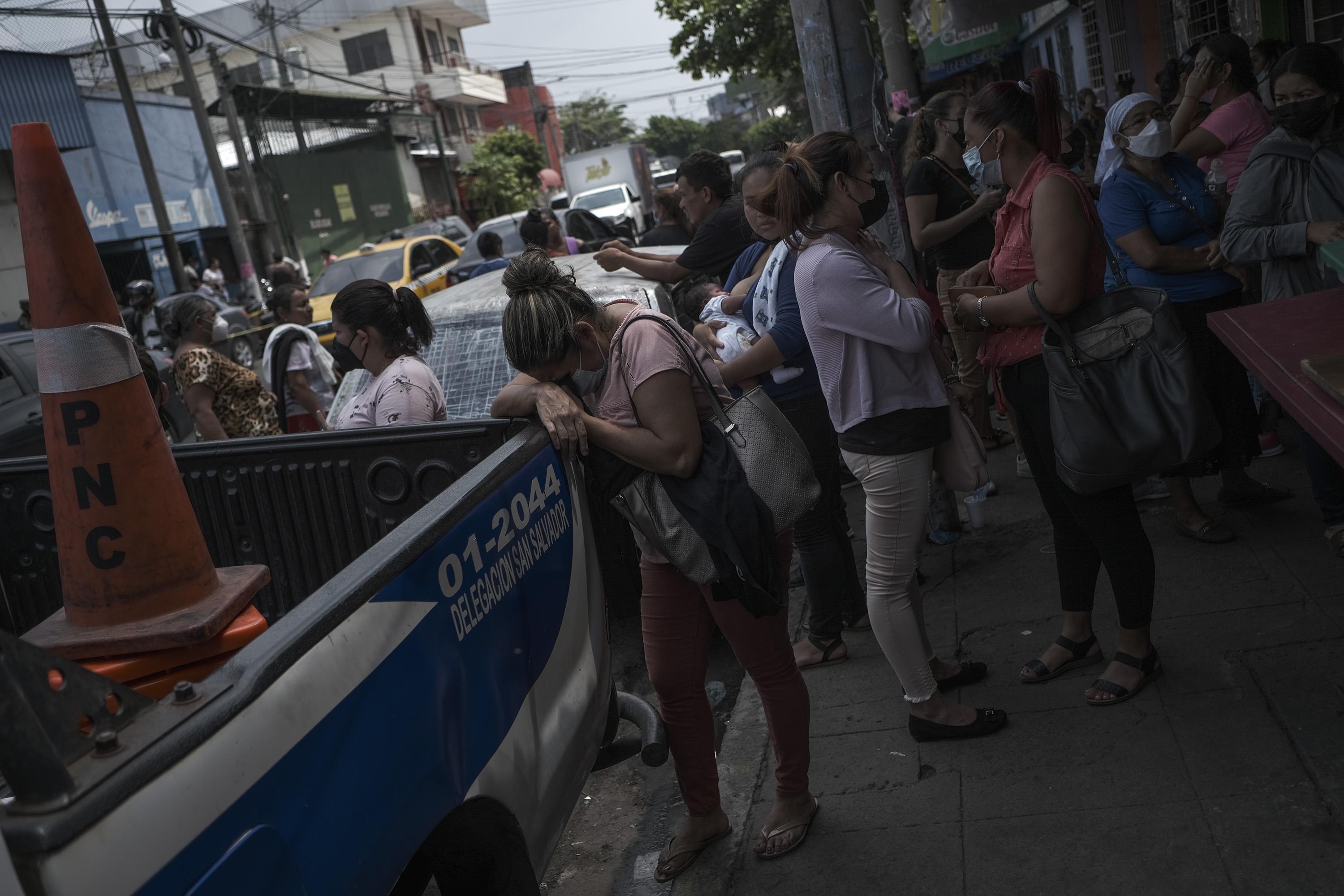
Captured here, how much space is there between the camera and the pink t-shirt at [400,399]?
415 cm

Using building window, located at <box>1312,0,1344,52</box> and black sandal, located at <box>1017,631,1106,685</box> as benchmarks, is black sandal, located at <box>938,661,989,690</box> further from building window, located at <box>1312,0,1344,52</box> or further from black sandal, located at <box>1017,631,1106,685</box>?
building window, located at <box>1312,0,1344,52</box>

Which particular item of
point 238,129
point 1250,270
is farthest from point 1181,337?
point 238,129

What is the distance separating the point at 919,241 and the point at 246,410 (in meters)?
3.54


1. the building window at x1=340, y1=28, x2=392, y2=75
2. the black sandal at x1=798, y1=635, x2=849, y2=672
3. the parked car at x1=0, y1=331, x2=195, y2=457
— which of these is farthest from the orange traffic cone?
the building window at x1=340, y1=28, x2=392, y2=75

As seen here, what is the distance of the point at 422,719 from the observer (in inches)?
76.1

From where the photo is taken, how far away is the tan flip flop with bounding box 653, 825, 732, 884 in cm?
324

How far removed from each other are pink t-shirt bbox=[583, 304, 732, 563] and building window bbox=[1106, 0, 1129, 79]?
12930mm

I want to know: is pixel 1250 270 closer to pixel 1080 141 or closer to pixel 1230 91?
pixel 1230 91

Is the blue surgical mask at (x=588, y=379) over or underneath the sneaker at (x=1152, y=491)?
over

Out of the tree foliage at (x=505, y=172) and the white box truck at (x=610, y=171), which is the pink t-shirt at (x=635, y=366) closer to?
the white box truck at (x=610, y=171)

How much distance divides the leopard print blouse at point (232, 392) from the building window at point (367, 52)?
4983 centimetres

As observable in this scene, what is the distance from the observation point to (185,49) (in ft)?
74.3

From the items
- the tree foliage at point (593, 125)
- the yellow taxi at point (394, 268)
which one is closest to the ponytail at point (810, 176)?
the yellow taxi at point (394, 268)

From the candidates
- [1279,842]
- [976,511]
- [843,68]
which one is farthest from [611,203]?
[1279,842]
